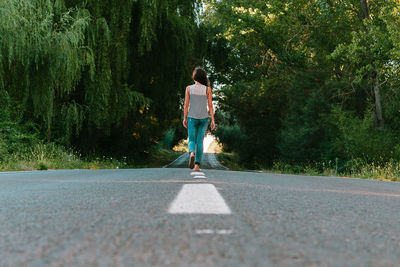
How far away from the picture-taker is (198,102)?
924cm

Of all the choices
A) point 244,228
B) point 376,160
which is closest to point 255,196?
point 244,228

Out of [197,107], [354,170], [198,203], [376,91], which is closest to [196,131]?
[197,107]

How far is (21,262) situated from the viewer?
189 centimetres

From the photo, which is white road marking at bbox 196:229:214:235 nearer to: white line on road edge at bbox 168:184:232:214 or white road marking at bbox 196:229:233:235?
white road marking at bbox 196:229:233:235

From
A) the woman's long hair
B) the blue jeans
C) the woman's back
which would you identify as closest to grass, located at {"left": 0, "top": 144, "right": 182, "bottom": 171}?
the blue jeans

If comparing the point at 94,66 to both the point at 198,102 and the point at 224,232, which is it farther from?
the point at 224,232

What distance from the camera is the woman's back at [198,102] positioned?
30.2ft

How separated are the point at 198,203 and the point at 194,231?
1.14 metres

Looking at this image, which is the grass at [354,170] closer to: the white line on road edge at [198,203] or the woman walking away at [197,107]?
the woman walking away at [197,107]

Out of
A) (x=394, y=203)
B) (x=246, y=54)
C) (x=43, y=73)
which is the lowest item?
(x=394, y=203)

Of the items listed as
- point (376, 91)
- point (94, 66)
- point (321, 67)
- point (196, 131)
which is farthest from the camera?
point (321, 67)

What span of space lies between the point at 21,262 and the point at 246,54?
81.5ft

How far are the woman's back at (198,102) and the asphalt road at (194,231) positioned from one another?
494 centimetres

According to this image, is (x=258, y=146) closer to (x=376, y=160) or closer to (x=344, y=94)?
(x=344, y=94)
